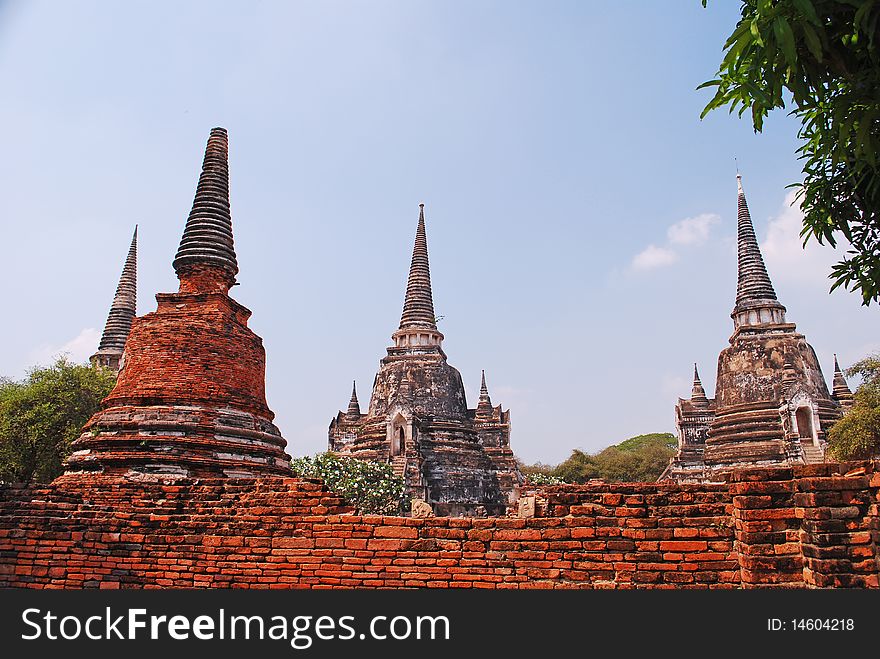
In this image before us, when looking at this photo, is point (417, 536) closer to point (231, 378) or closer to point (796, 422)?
point (231, 378)

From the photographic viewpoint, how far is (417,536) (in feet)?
22.2

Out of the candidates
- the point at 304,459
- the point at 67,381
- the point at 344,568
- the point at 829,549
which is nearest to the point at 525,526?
the point at 344,568

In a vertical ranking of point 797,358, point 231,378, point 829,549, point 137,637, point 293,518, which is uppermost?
point 797,358

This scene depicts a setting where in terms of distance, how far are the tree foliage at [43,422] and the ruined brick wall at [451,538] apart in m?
16.8

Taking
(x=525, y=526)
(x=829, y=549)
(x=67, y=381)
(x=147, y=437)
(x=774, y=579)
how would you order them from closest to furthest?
(x=829, y=549) < (x=774, y=579) < (x=525, y=526) < (x=147, y=437) < (x=67, y=381)

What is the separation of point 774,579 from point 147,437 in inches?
382

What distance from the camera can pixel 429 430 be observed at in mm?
30172

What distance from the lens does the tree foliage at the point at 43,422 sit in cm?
2309

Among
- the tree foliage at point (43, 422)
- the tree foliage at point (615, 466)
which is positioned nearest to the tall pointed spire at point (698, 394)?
the tree foliage at point (615, 466)

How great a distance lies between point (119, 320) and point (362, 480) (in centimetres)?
1745

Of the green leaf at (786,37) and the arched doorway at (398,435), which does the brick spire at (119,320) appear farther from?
the green leaf at (786,37)

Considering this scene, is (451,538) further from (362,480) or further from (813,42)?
(362,480)

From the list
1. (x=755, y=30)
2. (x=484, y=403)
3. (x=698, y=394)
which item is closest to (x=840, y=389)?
(x=698, y=394)

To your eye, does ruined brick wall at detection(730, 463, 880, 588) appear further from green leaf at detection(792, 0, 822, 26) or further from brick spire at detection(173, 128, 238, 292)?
brick spire at detection(173, 128, 238, 292)
